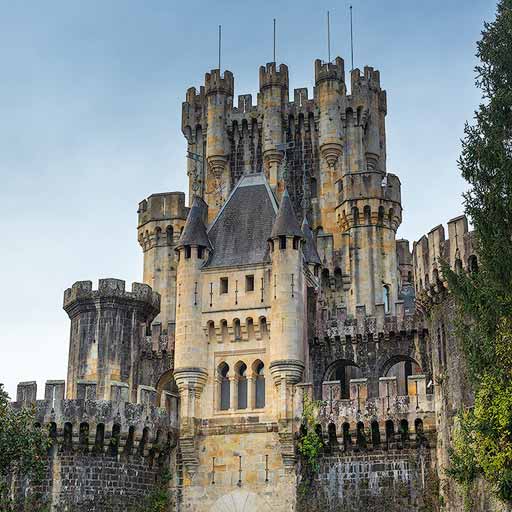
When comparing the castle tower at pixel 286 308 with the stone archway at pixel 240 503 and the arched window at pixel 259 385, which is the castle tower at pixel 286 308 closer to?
the arched window at pixel 259 385

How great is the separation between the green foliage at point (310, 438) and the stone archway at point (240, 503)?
2431 millimetres

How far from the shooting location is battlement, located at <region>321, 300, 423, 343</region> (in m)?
47.4

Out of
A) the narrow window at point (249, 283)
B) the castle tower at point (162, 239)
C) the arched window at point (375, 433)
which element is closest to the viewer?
the arched window at point (375, 433)

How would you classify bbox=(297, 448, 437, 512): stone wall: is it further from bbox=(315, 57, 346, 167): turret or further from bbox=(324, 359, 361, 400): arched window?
bbox=(315, 57, 346, 167): turret

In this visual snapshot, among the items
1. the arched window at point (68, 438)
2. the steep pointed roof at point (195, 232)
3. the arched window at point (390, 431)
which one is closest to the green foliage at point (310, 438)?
the arched window at point (390, 431)

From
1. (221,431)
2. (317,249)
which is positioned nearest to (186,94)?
(317,249)

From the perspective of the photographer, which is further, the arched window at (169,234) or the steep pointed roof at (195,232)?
the arched window at (169,234)

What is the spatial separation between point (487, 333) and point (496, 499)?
5.85 metres

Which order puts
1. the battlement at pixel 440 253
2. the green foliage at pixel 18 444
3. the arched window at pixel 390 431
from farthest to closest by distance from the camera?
1. the arched window at pixel 390 431
2. the battlement at pixel 440 253
3. the green foliage at pixel 18 444

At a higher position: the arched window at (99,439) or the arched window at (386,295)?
the arched window at (386,295)

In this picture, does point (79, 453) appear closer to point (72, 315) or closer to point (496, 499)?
point (72, 315)

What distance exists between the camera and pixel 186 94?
221ft

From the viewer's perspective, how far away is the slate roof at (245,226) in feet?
151

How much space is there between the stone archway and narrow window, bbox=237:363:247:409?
360cm
